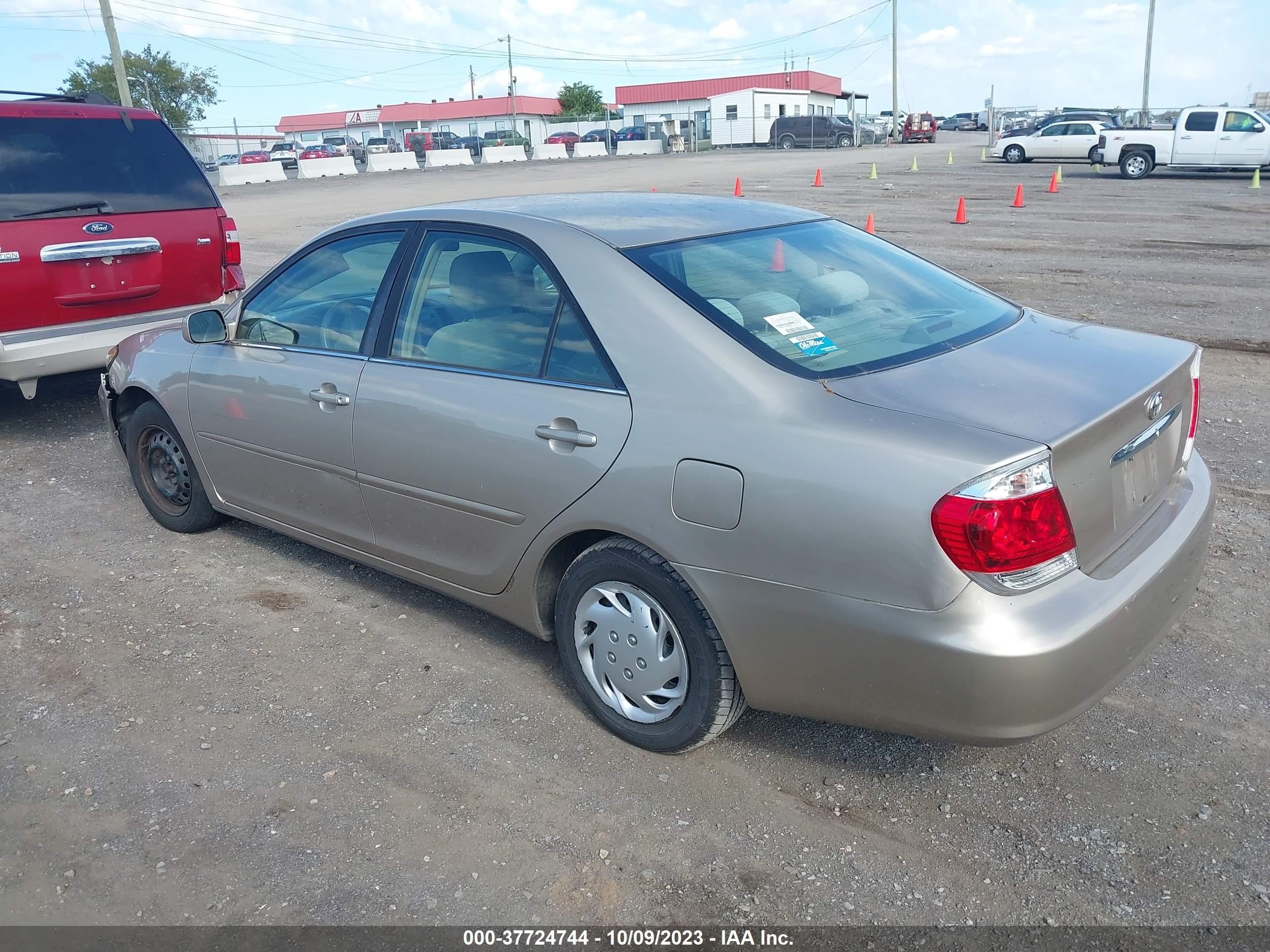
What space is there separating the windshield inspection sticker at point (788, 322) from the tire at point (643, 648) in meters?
0.78

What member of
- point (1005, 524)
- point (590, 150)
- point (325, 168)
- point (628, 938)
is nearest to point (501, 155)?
point (590, 150)

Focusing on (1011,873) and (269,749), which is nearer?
(1011,873)

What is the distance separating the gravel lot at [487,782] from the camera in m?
2.70

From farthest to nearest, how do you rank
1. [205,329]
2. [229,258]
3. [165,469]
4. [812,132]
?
[812,132] < [229,258] < [165,469] < [205,329]

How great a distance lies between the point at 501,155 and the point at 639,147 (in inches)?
486

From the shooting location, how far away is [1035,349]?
125 inches

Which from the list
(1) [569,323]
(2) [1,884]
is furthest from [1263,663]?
(2) [1,884]

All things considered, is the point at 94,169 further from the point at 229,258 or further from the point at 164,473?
the point at 164,473

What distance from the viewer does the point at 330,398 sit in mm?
3949

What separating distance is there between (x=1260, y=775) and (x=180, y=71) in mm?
76443

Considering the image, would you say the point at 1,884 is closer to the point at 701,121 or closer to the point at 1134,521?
the point at 1134,521

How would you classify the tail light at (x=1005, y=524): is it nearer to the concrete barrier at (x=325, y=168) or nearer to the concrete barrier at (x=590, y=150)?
the concrete barrier at (x=325, y=168)

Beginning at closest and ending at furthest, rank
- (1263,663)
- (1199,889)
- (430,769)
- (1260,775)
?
(1199,889) < (1260,775) < (430,769) < (1263,663)

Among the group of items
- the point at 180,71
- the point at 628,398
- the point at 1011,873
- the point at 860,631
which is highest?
the point at 180,71
